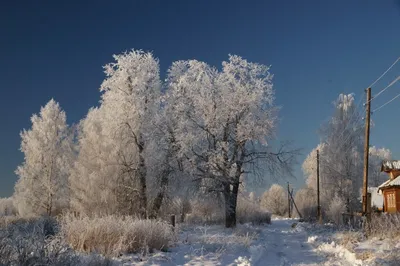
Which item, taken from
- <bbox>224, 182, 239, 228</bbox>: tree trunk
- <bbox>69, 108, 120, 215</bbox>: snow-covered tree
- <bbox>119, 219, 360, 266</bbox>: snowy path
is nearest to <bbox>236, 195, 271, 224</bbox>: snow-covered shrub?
<bbox>224, 182, 239, 228</bbox>: tree trunk

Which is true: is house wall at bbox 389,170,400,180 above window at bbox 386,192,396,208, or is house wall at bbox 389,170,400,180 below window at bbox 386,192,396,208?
above

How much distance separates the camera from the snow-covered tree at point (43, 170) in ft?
103

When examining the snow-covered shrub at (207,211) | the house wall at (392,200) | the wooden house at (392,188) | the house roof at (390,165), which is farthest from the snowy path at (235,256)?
the house roof at (390,165)

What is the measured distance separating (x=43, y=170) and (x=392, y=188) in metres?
30.4

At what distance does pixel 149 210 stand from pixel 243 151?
6452 millimetres

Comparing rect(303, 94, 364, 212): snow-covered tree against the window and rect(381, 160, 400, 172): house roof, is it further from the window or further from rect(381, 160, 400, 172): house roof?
rect(381, 160, 400, 172): house roof

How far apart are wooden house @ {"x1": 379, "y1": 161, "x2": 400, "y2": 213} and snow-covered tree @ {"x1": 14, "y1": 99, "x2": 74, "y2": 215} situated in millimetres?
27655

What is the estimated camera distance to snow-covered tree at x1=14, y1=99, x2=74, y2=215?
31484 millimetres

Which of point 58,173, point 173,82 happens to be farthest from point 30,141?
point 173,82

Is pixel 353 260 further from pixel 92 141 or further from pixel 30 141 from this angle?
pixel 30 141

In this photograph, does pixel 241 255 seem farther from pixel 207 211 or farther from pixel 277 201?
pixel 277 201

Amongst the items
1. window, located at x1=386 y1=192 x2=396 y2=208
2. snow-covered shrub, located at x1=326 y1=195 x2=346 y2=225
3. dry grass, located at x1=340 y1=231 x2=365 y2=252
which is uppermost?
window, located at x1=386 y1=192 x2=396 y2=208

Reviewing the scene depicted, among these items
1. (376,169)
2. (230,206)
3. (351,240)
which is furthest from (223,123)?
(376,169)

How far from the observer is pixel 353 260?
11203mm
